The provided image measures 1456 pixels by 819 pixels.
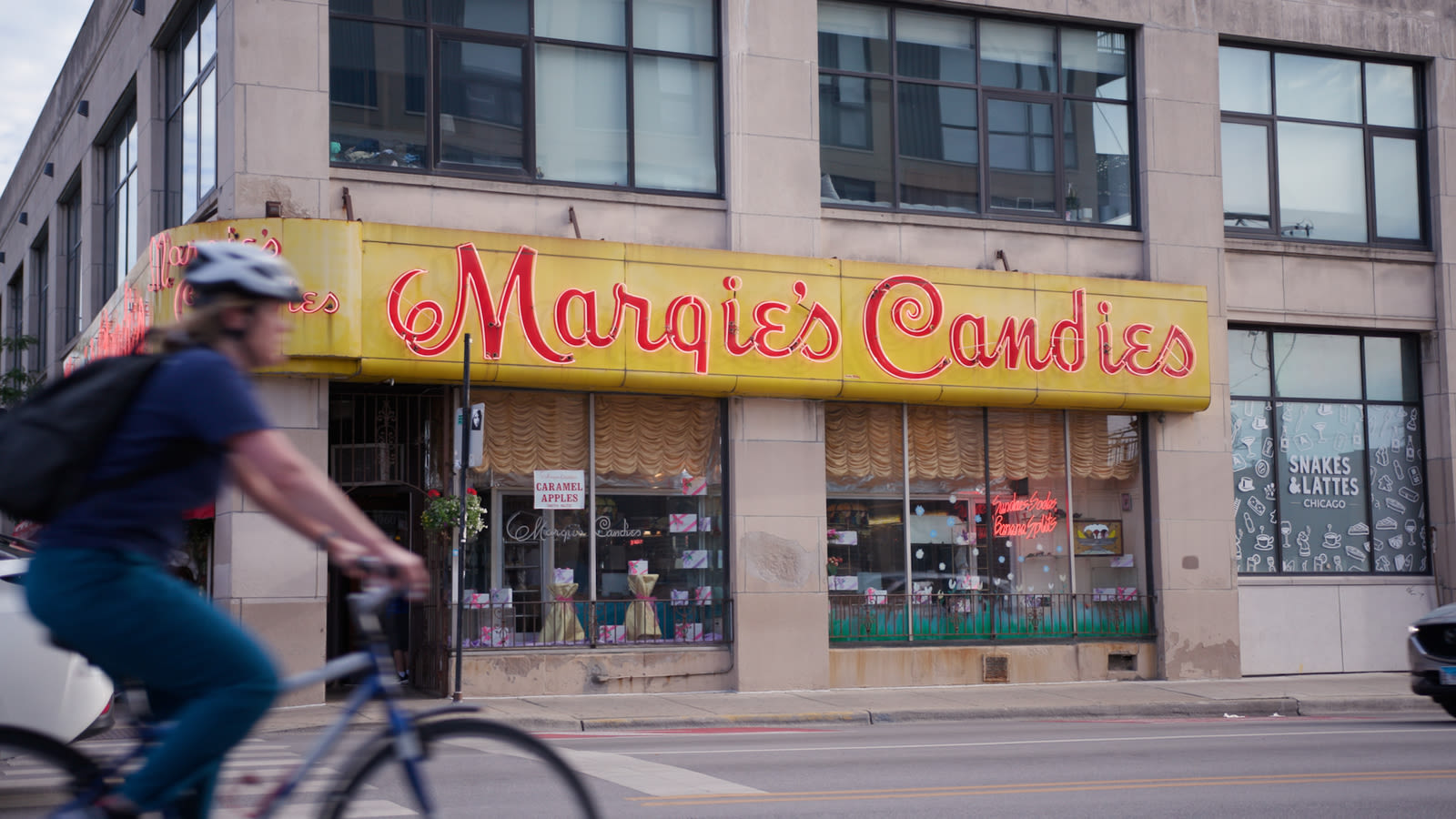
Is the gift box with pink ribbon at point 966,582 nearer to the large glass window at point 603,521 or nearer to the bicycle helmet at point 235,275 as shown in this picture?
the large glass window at point 603,521

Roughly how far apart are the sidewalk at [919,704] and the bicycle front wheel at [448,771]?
10425 millimetres

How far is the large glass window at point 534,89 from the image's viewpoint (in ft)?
58.5

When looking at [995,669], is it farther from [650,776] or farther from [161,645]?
[161,645]

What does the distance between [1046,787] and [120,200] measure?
65.8 feet

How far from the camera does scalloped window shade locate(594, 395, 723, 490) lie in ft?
61.0

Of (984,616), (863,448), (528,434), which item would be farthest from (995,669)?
(528,434)

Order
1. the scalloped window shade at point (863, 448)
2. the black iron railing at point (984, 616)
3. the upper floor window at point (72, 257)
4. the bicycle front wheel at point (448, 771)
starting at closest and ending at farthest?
the bicycle front wheel at point (448, 771) < the black iron railing at point (984, 616) < the scalloped window shade at point (863, 448) < the upper floor window at point (72, 257)

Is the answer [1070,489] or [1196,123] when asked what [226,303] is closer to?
[1070,489]

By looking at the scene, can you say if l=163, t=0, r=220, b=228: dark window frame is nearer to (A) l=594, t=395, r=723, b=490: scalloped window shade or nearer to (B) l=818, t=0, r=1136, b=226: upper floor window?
(A) l=594, t=395, r=723, b=490: scalloped window shade

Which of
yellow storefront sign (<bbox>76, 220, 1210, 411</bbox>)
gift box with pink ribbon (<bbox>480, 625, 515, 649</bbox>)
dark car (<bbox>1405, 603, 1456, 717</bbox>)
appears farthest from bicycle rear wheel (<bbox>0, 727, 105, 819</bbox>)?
gift box with pink ribbon (<bbox>480, 625, 515, 649</bbox>)

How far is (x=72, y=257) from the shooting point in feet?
96.6

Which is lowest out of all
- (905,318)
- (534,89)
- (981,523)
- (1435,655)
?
(1435,655)

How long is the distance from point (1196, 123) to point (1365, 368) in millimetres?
4636

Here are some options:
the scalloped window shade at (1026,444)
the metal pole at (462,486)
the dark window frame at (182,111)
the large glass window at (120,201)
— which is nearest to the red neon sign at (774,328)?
the metal pole at (462,486)
